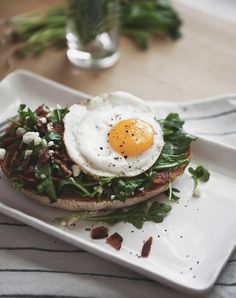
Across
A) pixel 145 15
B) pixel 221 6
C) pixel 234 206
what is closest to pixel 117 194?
pixel 234 206

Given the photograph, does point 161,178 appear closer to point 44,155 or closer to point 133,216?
point 133,216

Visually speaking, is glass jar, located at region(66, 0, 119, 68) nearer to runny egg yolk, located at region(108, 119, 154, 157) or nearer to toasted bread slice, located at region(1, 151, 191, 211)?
runny egg yolk, located at region(108, 119, 154, 157)

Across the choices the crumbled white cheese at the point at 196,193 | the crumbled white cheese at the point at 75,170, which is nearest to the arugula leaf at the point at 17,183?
the crumbled white cheese at the point at 75,170

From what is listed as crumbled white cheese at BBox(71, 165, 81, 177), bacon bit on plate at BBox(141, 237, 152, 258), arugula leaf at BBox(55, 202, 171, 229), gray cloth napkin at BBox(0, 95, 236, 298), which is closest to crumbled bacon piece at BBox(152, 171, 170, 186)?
arugula leaf at BBox(55, 202, 171, 229)

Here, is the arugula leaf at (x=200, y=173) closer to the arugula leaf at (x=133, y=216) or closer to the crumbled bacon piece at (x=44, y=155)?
the arugula leaf at (x=133, y=216)

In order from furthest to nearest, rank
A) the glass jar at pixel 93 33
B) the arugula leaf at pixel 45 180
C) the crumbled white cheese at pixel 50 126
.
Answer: the glass jar at pixel 93 33
the crumbled white cheese at pixel 50 126
the arugula leaf at pixel 45 180

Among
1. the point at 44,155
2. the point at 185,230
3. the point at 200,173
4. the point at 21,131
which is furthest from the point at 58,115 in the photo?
the point at 185,230

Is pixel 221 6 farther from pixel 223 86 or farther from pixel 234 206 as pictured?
pixel 234 206
